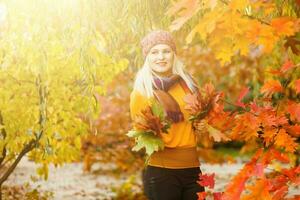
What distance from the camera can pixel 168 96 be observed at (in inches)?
137

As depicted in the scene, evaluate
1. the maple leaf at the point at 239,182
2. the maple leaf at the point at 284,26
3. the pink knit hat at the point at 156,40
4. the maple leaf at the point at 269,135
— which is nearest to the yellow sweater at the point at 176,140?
the pink knit hat at the point at 156,40

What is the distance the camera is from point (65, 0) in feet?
15.0

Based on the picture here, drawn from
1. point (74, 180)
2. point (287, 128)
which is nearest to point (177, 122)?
point (287, 128)

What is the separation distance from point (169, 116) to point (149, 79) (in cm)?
26

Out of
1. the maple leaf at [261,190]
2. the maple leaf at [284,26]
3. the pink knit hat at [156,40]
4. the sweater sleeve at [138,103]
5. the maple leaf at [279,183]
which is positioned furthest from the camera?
the pink knit hat at [156,40]

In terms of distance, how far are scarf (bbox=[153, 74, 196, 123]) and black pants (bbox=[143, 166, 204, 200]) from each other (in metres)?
0.34

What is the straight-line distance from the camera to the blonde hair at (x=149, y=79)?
349cm

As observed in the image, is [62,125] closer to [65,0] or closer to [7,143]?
[7,143]

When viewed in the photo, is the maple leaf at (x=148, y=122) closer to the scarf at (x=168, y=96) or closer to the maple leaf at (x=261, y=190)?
the scarf at (x=168, y=96)

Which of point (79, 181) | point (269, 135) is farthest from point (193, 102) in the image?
point (79, 181)

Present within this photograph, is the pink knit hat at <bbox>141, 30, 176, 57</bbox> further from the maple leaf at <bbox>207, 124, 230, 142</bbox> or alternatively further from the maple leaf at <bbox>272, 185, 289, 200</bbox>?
the maple leaf at <bbox>272, 185, 289, 200</bbox>

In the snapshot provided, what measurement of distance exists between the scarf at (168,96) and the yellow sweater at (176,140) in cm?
2

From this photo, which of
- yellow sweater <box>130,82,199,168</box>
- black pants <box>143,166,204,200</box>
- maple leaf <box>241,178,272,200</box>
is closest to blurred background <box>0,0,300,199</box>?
yellow sweater <box>130,82,199,168</box>

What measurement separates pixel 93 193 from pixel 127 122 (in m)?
2.05
